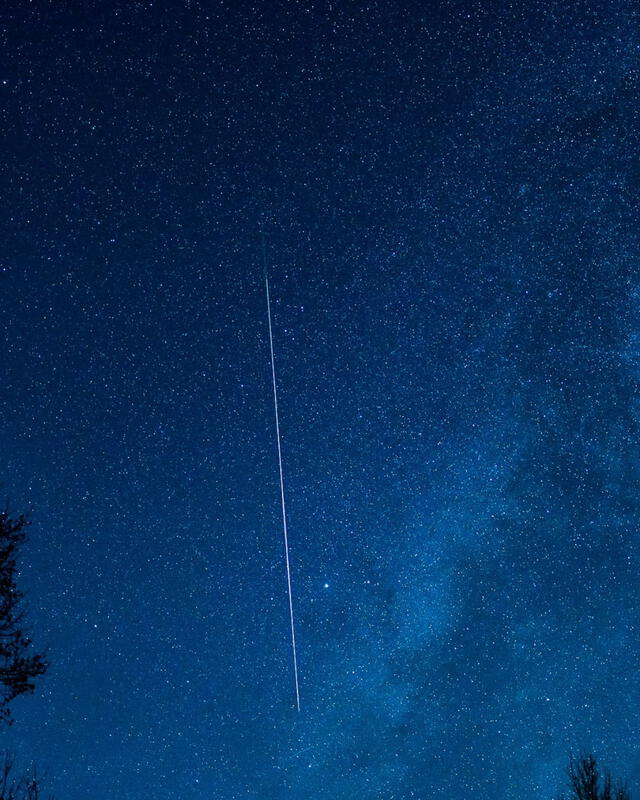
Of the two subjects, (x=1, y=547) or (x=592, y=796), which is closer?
(x=1, y=547)

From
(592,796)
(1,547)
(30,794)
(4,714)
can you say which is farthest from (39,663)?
(592,796)

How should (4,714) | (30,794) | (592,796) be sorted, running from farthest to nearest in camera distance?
(592,796), (30,794), (4,714)

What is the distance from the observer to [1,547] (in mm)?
8742

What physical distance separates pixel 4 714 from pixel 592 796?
15.5 meters

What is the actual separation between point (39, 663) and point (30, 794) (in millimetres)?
5168

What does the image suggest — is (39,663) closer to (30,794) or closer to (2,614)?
(2,614)

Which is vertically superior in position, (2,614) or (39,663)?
(2,614)

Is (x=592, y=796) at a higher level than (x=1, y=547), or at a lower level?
lower

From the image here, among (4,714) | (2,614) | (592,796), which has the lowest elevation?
(592,796)

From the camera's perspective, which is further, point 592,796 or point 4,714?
point 592,796

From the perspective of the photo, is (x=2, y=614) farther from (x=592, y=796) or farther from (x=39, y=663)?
(x=592, y=796)

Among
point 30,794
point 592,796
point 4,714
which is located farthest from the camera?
point 592,796

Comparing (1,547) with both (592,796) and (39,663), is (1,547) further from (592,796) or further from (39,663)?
(592,796)

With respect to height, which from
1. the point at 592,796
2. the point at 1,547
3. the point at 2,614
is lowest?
the point at 592,796
